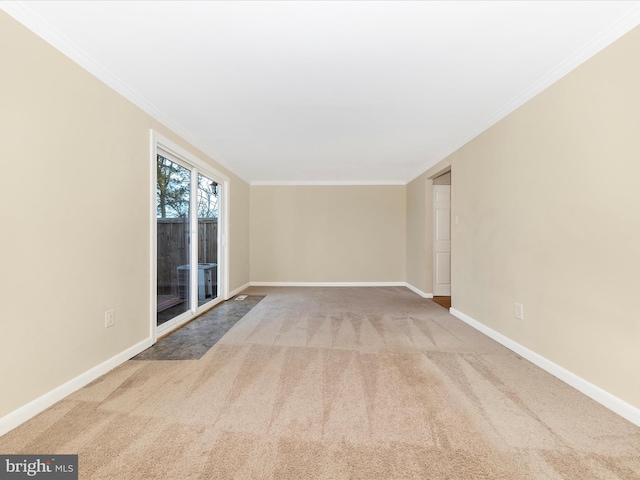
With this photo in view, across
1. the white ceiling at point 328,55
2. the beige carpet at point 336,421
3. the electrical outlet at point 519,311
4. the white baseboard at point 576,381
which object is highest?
the white ceiling at point 328,55

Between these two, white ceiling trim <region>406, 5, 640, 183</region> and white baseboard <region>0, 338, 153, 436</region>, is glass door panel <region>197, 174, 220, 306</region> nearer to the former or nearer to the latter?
white baseboard <region>0, 338, 153, 436</region>

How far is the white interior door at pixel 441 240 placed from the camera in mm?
5707

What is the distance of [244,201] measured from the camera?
21.3 ft

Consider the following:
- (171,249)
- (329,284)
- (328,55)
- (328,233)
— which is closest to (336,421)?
(328,55)

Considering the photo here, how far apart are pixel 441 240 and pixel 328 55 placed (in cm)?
439

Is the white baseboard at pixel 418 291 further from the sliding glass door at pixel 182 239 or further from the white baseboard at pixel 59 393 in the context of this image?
the white baseboard at pixel 59 393

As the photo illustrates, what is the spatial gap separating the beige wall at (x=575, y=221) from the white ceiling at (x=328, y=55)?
27cm

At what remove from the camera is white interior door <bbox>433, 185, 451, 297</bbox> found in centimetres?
571

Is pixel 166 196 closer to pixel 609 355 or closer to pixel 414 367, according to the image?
pixel 414 367

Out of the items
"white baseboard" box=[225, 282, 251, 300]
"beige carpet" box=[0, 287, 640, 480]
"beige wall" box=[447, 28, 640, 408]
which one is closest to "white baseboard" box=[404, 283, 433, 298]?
"beige wall" box=[447, 28, 640, 408]

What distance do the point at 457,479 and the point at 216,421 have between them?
1258 millimetres

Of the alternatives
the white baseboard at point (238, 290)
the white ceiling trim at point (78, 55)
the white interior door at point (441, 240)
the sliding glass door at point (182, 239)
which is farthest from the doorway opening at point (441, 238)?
the white ceiling trim at point (78, 55)

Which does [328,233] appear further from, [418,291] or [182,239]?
[182,239]

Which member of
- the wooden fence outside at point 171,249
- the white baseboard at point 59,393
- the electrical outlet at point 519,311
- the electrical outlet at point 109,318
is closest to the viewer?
the white baseboard at point 59,393
